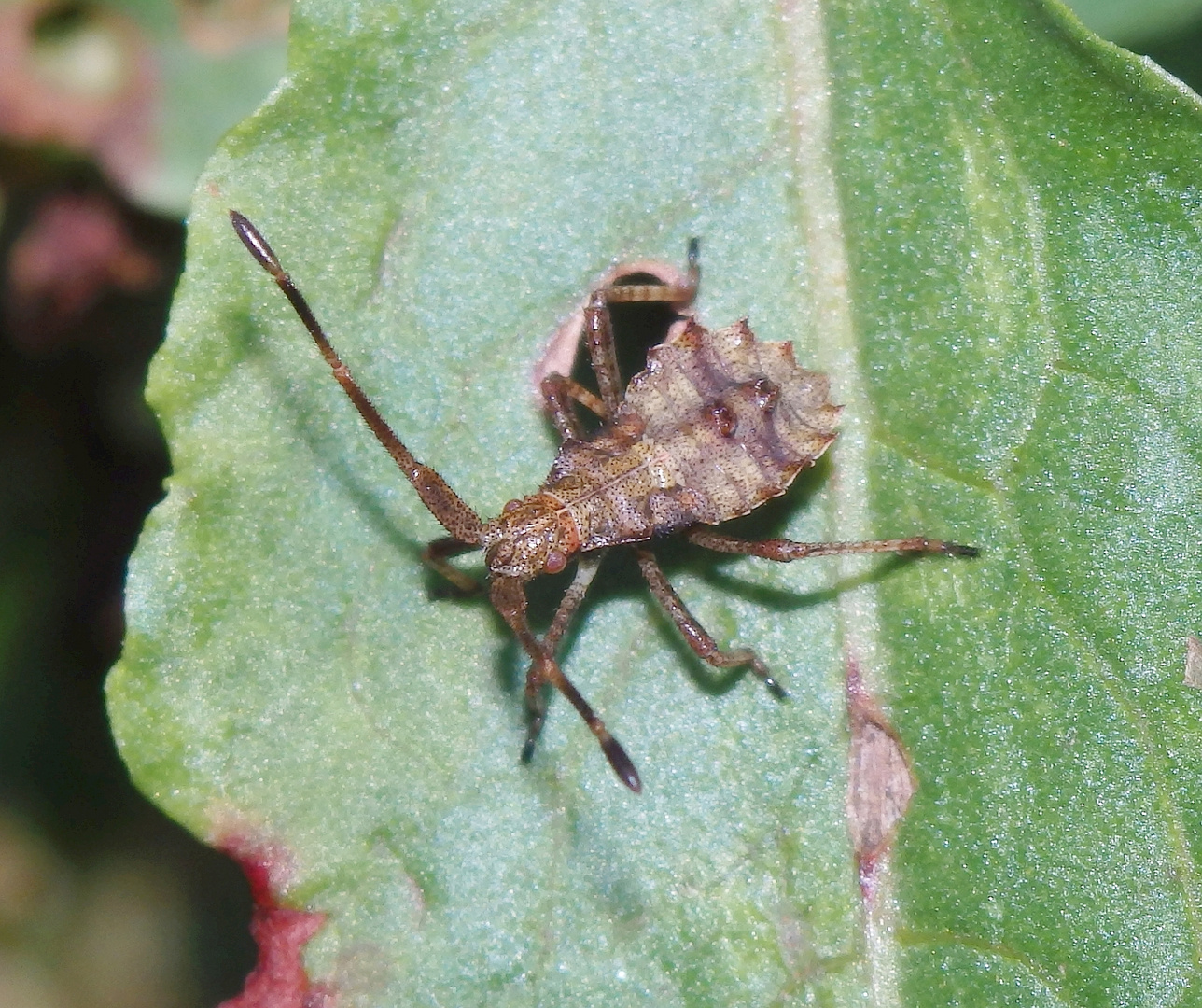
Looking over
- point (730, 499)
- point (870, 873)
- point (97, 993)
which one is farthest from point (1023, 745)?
point (97, 993)

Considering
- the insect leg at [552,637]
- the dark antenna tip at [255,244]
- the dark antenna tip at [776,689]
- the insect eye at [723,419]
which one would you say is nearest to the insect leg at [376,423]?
the dark antenna tip at [255,244]

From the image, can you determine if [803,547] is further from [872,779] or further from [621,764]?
[621,764]

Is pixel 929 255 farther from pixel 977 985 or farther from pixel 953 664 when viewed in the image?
pixel 977 985

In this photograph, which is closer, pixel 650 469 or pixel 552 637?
pixel 552 637

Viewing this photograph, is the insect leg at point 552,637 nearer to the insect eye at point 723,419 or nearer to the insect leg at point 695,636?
the insect leg at point 695,636

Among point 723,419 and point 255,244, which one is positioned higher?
point 255,244

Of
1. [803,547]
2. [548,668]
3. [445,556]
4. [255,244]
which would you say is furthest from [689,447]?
[255,244]
